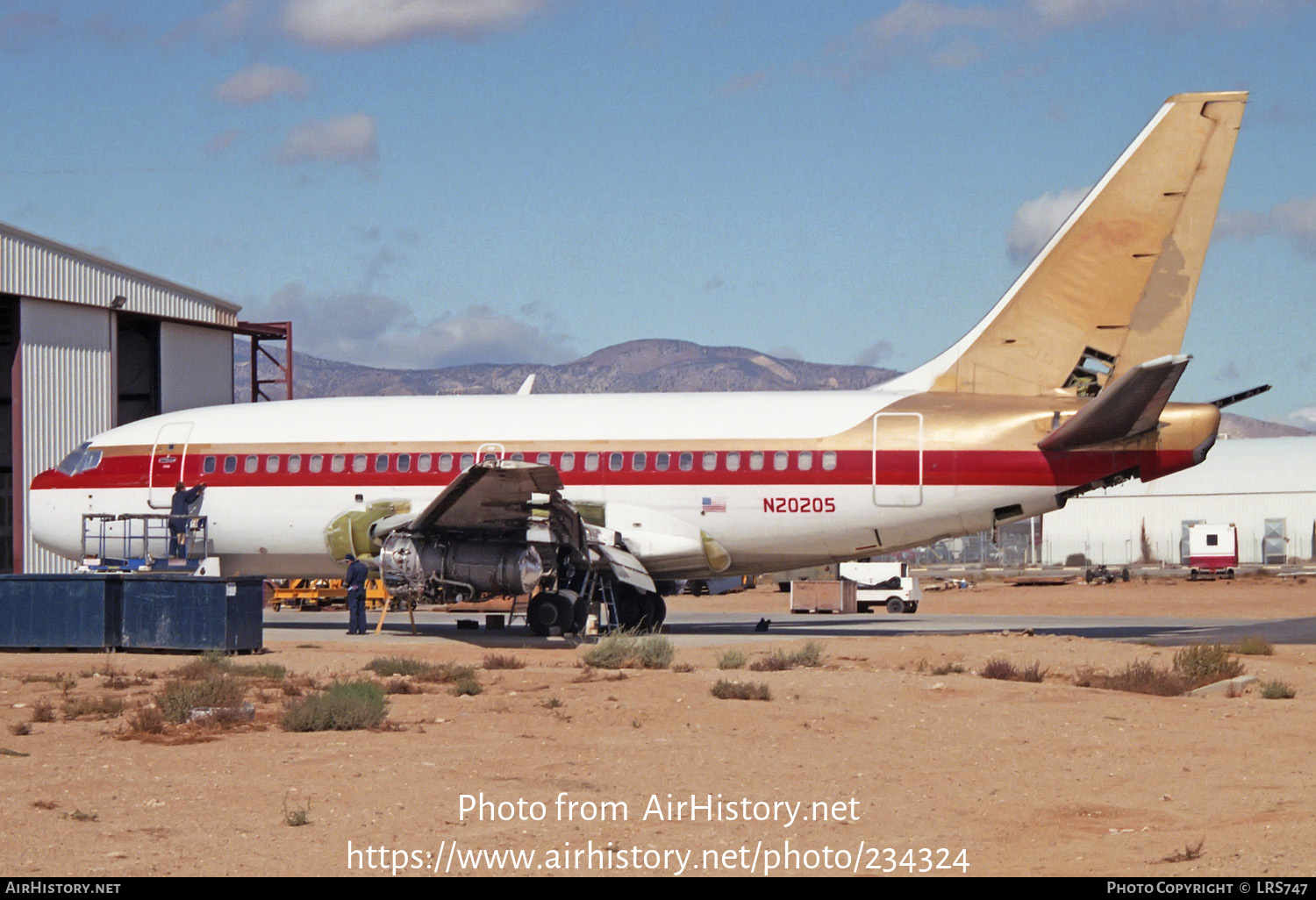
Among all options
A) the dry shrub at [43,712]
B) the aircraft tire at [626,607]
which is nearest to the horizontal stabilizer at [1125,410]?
the aircraft tire at [626,607]

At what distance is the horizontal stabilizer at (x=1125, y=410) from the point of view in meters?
20.1

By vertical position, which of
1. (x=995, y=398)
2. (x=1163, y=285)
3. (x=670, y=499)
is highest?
(x=1163, y=285)

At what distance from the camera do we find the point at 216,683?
14.9 meters

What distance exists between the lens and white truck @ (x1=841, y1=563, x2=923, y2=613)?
1640 inches

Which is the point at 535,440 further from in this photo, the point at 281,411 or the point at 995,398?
the point at 995,398

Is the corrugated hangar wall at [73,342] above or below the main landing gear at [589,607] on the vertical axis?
above

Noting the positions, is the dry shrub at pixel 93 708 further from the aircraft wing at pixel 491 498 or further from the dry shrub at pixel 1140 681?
the dry shrub at pixel 1140 681

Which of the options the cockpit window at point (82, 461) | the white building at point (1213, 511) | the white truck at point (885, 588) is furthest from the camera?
the white building at point (1213, 511)

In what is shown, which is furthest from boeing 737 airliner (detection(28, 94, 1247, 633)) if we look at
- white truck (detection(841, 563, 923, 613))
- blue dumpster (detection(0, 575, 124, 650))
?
white truck (detection(841, 563, 923, 613))

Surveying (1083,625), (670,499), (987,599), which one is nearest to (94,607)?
(670,499)

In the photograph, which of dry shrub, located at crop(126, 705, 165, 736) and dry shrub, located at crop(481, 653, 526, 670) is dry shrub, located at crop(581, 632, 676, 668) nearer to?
dry shrub, located at crop(481, 653, 526, 670)

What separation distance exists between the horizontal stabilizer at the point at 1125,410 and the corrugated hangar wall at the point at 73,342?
2452cm

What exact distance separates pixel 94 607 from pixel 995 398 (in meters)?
14.1

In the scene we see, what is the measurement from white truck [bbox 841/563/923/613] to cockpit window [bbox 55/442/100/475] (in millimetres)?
21208
